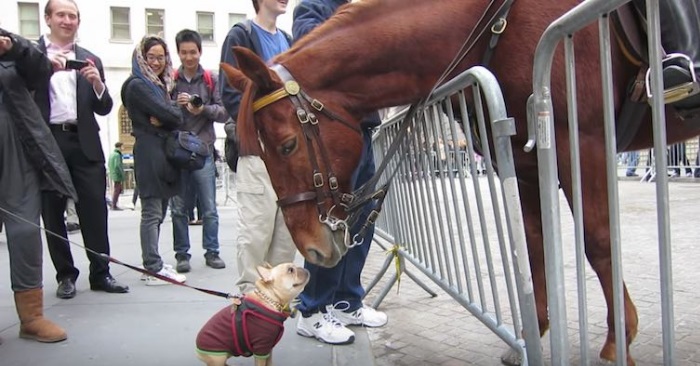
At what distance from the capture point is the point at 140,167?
497 centimetres

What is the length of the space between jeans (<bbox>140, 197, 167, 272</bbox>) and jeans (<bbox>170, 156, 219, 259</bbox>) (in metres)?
0.45

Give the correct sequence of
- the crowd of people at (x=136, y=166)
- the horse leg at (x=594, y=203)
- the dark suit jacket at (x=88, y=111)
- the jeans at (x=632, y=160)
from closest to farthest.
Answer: the horse leg at (x=594, y=203) → the crowd of people at (x=136, y=166) → the dark suit jacket at (x=88, y=111) → the jeans at (x=632, y=160)

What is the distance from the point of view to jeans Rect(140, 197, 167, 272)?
16.0 feet

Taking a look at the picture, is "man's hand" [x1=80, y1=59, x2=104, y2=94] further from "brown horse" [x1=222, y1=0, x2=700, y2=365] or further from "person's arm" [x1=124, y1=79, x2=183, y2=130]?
"brown horse" [x1=222, y1=0, x2=700, y2=365]

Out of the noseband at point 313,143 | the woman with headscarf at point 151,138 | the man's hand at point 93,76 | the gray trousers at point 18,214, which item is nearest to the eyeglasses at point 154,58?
the woman with headscarf at point 151,138

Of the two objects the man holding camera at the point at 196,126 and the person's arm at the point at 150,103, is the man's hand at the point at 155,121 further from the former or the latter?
the man holding camera at the point at 196,126

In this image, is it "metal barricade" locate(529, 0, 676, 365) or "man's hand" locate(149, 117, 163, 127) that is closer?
"metal barricade" locate(529, 0, 676, 365)

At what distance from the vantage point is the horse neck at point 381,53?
2508mm

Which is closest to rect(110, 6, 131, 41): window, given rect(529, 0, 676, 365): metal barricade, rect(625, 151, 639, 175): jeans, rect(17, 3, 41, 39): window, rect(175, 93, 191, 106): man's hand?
rect(17, 3, 41, 39): window

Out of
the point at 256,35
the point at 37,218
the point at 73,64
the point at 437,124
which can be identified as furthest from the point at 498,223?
the point at 73,64

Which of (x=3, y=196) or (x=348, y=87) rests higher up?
(x=348, y=87)

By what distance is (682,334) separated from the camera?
3205mm

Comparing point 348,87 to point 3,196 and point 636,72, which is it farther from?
point 3,196

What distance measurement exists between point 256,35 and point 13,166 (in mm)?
1638
